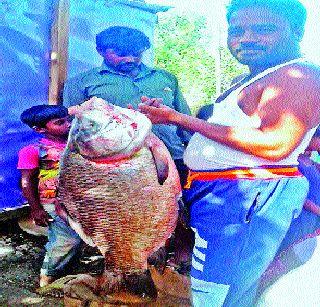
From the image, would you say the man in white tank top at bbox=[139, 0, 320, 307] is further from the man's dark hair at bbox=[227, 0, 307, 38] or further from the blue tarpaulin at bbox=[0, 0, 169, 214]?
the blue tarpaulin at bbox=[0, 0, 169, 214]

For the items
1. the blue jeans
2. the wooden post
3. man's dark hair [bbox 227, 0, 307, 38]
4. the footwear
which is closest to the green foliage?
the wooden post

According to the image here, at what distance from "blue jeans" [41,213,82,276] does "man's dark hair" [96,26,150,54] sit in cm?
175

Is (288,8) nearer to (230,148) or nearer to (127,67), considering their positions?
(230,148)

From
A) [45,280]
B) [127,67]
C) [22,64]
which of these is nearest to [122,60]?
[127,67]

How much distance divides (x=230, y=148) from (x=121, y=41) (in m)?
2.87

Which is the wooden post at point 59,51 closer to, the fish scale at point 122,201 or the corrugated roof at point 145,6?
the corrugated roof at point 145,6

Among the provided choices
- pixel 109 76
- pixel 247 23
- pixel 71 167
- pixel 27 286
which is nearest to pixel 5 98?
pixel 109 76

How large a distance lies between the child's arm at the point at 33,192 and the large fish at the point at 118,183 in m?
2.29

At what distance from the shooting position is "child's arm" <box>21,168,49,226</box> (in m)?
4.24

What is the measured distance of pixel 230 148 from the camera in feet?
6.12

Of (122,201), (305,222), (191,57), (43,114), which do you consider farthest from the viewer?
(191,57)

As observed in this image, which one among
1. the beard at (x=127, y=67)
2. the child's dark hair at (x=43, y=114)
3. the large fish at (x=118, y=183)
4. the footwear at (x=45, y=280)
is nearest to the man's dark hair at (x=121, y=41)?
the beard at (x=127, y=67)

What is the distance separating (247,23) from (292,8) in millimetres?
186

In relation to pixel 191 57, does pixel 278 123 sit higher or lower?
higher
